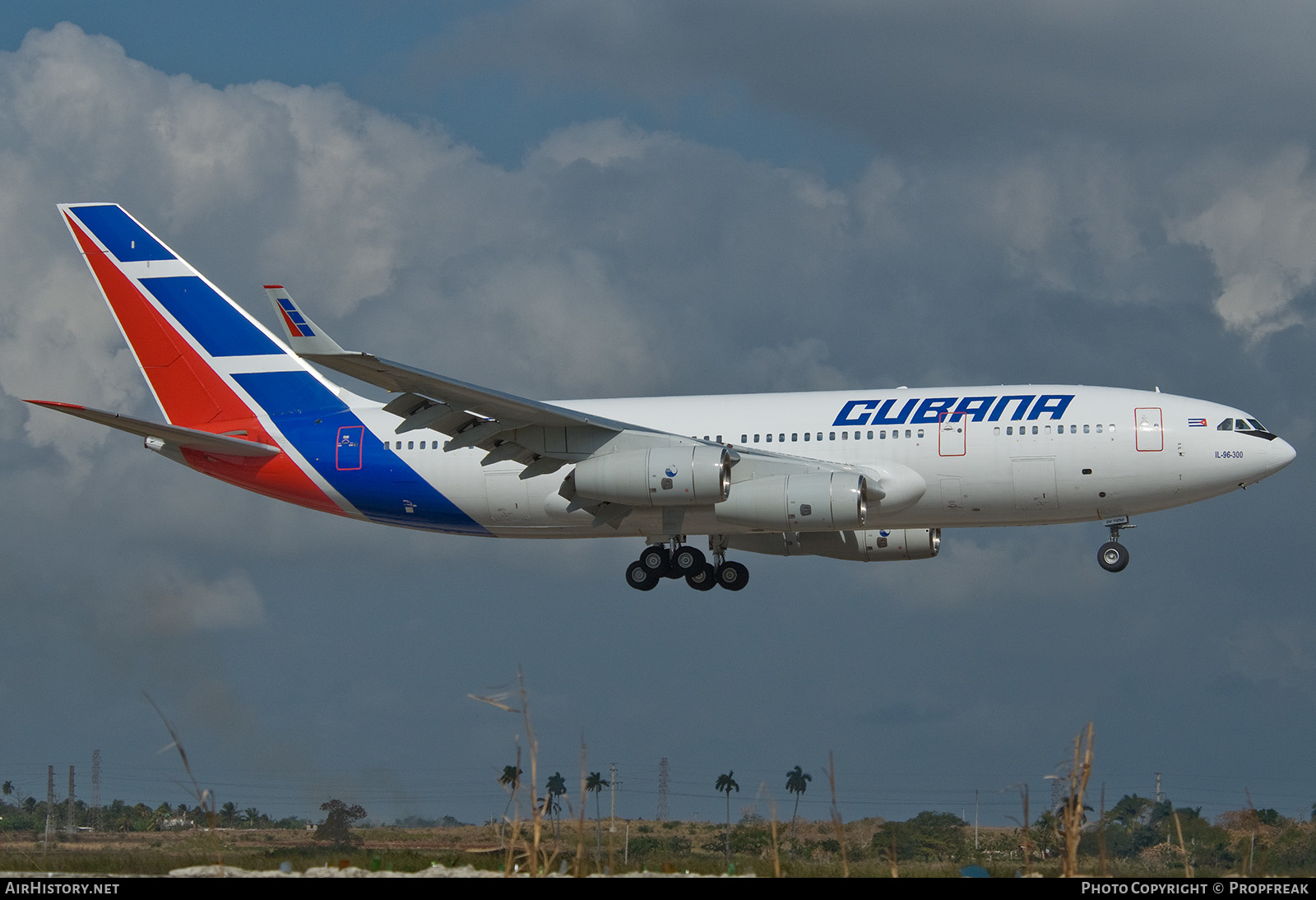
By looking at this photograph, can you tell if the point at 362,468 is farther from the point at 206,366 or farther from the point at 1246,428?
the point at 1246,428

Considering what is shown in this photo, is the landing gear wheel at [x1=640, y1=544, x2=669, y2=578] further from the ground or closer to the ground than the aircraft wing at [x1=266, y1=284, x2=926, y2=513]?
closer to the ground

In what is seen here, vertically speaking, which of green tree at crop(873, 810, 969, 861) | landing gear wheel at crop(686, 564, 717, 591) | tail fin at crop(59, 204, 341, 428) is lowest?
green tree at crop(873, 810, 969, 861)

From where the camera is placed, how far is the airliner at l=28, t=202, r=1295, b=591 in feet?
122

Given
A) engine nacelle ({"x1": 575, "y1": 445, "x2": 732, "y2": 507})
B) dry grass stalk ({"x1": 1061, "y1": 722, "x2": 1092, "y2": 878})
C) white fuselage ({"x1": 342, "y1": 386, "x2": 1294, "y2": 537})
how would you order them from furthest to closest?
engine nacelle ({"x1": 575, "y1": 445, "x2": 732, "y2": 507}) → white fuselage ({"x1": 342, "y1": 386, "x2": 1294, "y2": 537}) → dry grass stalk ({"x1": 1061, "y1": 722, "x2": 1092, "y2": 878})

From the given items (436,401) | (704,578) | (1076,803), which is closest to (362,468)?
(436,401)

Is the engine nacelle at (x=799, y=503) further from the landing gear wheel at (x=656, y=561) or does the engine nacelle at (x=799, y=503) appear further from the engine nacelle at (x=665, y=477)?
the landing gear wheel at (x=656, y=561)

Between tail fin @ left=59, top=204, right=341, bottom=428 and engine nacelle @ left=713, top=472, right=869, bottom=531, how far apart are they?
1371 cm

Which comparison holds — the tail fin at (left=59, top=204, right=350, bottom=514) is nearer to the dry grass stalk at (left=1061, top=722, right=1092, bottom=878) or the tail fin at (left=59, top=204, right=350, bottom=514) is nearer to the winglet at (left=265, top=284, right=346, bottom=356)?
the winglet at (left=265, top=284, right=346, bottom=356)

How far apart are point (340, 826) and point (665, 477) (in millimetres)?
12769

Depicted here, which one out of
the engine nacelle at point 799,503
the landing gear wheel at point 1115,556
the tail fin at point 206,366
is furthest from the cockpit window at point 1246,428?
the tail fin at point 206,366

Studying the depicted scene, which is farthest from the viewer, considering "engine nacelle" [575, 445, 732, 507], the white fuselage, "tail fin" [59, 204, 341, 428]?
"tail fin" [59, 204, 341, 428]

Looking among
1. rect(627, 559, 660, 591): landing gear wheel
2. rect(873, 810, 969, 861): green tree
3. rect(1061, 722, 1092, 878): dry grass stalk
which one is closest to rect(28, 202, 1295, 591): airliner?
rect(627, 559, 660, 591): landing gear wheel

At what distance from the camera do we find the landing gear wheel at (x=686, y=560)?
43.7 meters
